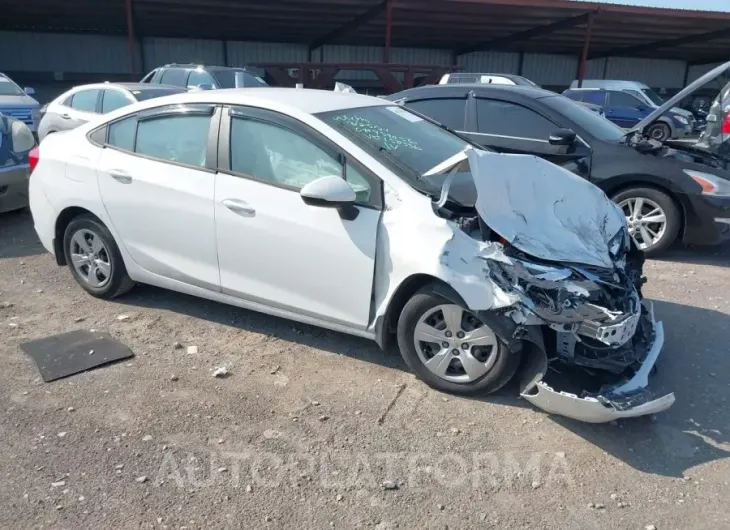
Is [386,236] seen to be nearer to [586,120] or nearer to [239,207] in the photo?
[239,207]

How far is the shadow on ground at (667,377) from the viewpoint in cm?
314

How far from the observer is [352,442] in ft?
10.4

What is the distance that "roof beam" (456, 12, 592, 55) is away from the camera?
22.5 meters

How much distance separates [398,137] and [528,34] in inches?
920

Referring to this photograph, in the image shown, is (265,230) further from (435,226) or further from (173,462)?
(173,462)

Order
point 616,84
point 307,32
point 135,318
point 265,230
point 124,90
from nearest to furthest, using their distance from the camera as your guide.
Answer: point 265,230 → point 135,318 → point 124,90 → point 616,84 → point 307,32

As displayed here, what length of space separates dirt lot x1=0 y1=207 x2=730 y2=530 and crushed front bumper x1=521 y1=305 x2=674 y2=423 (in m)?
0.22

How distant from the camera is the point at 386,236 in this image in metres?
3.53

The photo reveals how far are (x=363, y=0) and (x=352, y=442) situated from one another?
19.0 meters

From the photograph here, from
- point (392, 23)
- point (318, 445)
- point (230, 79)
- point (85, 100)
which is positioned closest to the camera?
point (318, 445)

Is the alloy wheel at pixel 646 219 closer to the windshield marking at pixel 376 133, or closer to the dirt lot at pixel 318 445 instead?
the dirt lot at pixel 318 445

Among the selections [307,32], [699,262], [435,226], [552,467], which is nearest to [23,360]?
[435,226]

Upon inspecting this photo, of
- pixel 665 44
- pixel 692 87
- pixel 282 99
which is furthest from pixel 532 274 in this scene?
pixel 665 44

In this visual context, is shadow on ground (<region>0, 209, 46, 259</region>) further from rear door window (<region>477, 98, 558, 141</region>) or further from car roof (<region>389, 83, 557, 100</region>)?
rear door window (<region>477, 98, 558, 141</region>)
